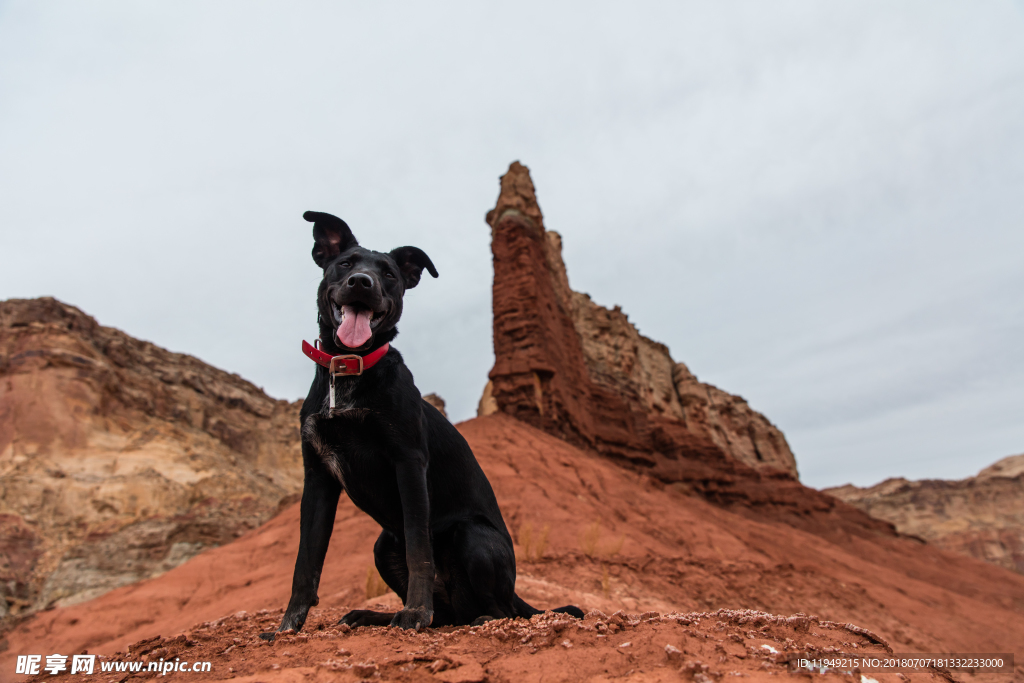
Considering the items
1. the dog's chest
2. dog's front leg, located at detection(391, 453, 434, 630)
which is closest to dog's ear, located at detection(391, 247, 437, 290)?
the dog's chest

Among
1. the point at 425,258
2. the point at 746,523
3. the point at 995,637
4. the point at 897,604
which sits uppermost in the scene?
the point at 425,258

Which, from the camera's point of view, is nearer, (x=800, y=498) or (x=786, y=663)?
(x=786, y=663)

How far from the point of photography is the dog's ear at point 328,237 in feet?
10.3

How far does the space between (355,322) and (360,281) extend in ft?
0.70

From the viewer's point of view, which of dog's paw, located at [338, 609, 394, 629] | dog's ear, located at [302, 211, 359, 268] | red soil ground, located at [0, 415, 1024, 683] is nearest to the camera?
red soil ground, located at [0, 415, 1024, 683]

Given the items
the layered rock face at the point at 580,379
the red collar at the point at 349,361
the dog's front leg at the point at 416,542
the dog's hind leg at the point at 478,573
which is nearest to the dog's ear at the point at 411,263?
the red collar at the point at 349,361

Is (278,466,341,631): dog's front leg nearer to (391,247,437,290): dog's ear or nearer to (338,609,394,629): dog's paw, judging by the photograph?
(338,609,394,629): dog's paw

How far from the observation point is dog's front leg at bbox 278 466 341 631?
2.72m

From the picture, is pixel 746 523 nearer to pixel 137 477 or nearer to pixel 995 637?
pixel 995 637

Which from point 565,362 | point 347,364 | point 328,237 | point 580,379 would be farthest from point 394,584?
point 580,379

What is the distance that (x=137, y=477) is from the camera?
49.3 feet

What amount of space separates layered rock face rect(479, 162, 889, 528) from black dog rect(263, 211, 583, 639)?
39.8 feet

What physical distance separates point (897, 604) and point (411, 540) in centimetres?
1192

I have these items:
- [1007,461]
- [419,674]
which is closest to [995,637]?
[419,674]
